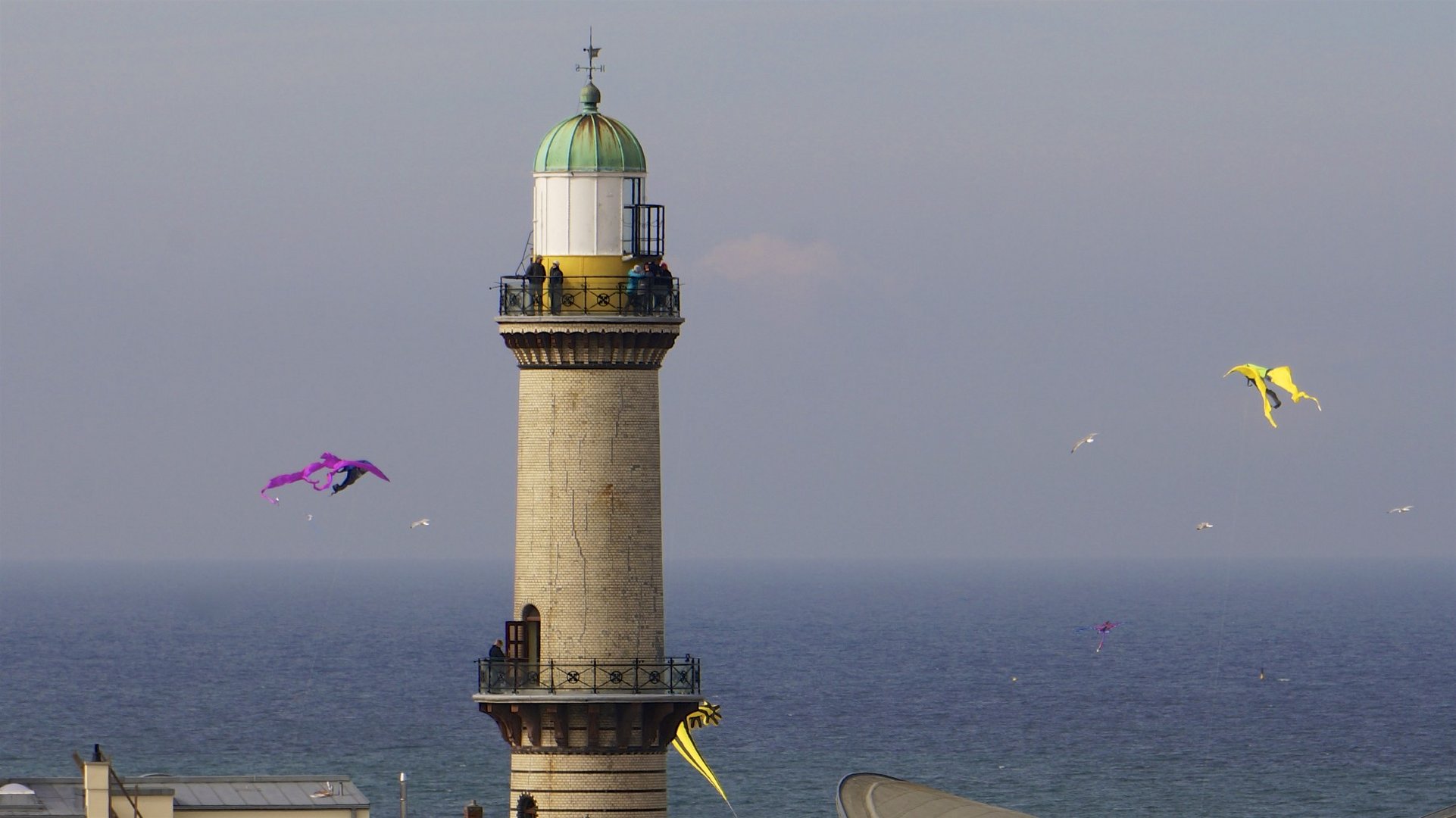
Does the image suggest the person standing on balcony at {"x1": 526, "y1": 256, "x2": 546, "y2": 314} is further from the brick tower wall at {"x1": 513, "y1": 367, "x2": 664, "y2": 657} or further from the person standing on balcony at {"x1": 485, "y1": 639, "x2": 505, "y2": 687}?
the person standing on balcony at {"x1": 485, "y1": 639, "x2": 505, "y2": 687}

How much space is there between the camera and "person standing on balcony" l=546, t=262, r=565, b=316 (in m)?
64.0

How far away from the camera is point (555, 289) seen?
64062 mm

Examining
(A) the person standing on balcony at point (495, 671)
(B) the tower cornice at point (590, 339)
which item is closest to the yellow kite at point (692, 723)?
(A) the person standing on balcony at point (495, 671)

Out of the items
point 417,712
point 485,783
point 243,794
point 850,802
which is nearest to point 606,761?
point 243,794

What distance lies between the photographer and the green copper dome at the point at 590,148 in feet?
212

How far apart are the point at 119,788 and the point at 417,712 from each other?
137m

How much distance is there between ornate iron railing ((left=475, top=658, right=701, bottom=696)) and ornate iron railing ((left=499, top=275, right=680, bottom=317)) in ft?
24.2

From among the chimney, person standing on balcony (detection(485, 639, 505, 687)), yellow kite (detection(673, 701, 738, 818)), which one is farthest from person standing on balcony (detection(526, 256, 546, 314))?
the chimney

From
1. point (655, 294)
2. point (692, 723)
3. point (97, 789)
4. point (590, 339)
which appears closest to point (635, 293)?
point (655, 294)

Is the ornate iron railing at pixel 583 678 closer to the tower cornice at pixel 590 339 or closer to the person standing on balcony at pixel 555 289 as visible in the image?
the tower cornice at pixel 590 339

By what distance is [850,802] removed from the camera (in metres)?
74.9

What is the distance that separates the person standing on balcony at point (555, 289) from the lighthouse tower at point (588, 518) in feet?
0.12

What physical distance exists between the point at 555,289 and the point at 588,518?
4890 millimetres

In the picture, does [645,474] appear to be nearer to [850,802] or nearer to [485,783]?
[850,802]
